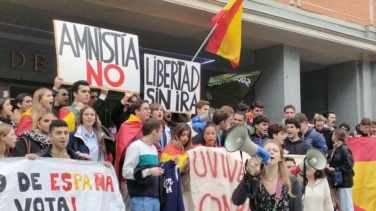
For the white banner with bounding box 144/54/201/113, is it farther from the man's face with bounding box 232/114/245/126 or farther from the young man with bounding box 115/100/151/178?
the young man with bounding box 115/100/151/178

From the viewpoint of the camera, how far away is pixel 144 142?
7086 millimetres

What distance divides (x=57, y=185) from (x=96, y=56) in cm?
308

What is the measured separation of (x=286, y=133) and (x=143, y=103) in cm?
213

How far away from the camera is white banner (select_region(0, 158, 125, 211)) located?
5.91 metres

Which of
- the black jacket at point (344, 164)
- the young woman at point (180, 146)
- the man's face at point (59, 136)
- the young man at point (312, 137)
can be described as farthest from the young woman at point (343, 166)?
the man's face at point (59, 136)

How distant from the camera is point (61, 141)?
6.17 m

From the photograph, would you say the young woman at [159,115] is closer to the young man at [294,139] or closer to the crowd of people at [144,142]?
the crowd of people at [144,142]

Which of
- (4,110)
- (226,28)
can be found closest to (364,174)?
(226,28)

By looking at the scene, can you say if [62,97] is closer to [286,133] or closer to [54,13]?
[286,133]

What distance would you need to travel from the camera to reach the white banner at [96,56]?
8.43 meters

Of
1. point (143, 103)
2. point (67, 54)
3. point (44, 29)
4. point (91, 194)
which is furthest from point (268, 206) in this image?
point (44, 29)

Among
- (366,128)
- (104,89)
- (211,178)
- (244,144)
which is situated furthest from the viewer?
(366,128)

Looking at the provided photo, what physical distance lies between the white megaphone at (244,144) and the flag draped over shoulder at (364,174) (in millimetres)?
5718

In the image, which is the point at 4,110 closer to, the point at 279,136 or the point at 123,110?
the point at 123,110
